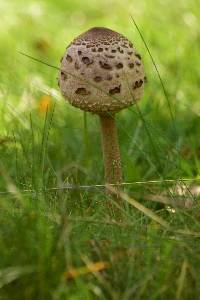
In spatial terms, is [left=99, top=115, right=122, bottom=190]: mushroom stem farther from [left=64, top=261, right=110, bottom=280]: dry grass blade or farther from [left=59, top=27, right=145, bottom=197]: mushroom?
[left=64, top=261, right=110, bottom=280]: dry grass blade

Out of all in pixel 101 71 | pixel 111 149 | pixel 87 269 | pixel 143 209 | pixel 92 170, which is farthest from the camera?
pixel 92 170

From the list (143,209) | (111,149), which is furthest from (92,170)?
(143,209)

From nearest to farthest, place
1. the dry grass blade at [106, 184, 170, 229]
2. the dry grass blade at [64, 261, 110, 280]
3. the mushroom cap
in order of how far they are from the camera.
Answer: the dry grass blade at [64, 261, 110, 280] → the dry grass blade at [106, 184, 170, 229] → the mushroom cap

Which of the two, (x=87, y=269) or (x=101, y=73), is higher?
(x=101, y=73)

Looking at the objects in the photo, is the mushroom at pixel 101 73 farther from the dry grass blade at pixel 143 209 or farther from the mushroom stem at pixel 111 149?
the dry grass blade at pixel 143 209

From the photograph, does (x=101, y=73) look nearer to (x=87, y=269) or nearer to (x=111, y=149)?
(x=111, y=149)

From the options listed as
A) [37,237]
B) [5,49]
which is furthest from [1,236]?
[5,49]

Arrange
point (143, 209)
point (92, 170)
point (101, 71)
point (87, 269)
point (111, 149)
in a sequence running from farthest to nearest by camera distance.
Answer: point (92, 170) → point (111, 149) → point (101, 71) → point (143, 209) → point (87, 269)

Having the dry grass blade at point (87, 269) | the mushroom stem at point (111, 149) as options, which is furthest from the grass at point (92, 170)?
the mushroom stem at point (111, 149)

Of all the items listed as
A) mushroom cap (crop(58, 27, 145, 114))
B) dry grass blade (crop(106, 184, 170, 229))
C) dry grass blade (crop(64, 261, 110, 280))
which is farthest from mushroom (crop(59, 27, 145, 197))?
dry grass blade (crop(64, 261, 110, 280))
